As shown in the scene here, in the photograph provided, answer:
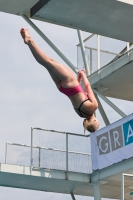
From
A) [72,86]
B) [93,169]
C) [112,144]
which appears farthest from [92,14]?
[93,169]

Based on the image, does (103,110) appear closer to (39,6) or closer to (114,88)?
(114,88)

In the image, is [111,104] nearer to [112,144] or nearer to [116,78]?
[116,78]

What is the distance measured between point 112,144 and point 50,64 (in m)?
11.5

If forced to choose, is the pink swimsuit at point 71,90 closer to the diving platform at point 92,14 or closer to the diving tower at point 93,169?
the diving platform at point 92,14

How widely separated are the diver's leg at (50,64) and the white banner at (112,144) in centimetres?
998

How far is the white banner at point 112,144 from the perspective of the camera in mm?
21766

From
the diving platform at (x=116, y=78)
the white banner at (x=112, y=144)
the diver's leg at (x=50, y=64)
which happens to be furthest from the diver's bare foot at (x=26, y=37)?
the diving platform at (x=116, y=78)

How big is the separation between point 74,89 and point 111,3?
1.91 meters

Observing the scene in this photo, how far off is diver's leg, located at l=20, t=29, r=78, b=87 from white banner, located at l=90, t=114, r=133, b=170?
9.98 metres

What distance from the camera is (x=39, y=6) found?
12.5m

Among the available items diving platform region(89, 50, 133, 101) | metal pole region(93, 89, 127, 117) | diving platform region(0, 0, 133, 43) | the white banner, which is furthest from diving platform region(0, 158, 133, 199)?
diving platform region(0, 0, 133, 43)

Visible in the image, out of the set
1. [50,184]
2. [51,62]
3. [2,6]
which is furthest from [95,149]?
[51,62]

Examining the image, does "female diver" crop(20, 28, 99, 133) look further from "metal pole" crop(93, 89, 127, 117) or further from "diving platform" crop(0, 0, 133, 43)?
"metal pole" crop(93, 89, 127, 117)

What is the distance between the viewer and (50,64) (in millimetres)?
11547
